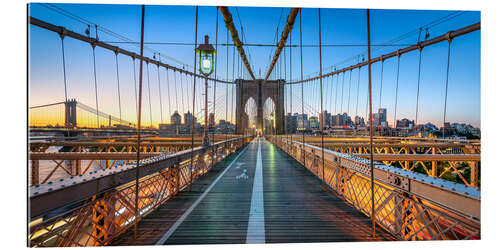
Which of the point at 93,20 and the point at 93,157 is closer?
the point at 93,20

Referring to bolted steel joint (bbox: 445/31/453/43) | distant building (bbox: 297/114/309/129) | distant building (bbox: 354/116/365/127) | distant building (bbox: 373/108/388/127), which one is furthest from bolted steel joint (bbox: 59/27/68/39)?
distant building (bbox: 354/116/365/127)

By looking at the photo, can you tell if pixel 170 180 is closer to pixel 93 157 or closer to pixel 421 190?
pixel 421 190

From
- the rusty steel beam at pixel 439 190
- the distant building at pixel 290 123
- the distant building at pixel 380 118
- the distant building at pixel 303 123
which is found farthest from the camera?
the distant building at pixel 290 123

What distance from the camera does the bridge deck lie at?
2498mm

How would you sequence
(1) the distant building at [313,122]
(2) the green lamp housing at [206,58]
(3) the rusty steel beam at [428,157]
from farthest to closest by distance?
(1) the distant building at [313,122] < (3) the rusty steel beam at [428,157] < (2) the green lamp housing at [206,58]

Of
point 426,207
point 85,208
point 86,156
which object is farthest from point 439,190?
point 86,156

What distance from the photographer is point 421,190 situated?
191cm


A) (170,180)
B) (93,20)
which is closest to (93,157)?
(93,20)

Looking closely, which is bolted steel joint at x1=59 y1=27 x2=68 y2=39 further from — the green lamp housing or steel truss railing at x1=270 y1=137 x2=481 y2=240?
steel truss railing at x1=270 y1=137 x2=481 y2=240

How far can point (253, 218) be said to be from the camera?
2.96 m

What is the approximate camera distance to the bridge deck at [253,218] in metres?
2.50

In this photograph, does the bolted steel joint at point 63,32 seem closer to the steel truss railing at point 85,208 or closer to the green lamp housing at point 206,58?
the green lamp housing at point 206,58

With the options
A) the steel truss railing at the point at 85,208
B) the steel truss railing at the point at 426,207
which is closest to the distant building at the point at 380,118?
the steel truss railing at the point at 426,207

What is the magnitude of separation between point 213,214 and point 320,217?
64.3 inches
